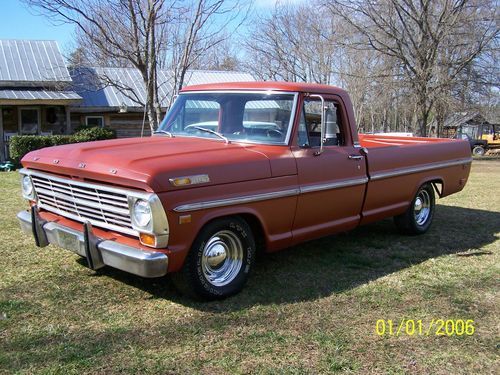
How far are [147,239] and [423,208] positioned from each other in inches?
183

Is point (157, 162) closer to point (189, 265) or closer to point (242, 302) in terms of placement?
point (189, 265)

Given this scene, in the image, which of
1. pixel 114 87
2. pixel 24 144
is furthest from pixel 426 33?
pixel 24 144

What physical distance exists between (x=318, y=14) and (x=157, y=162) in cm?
2756

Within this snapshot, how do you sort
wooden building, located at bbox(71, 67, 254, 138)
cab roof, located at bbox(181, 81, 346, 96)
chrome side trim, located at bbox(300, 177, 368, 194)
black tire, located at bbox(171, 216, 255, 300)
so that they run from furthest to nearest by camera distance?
1. wooden building, located at bbox(71, 67, 254, 138)
2. cab roof, located at bbox(181, 81, 346, 96)
3. chrome side trim, located at bbox(300, 177, 368, 194)
4. black tire, located at bbox(171, 216, 255, 300)

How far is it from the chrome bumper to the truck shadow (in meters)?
0.67

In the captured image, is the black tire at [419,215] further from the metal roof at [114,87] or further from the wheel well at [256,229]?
the metal roof at [114,87]

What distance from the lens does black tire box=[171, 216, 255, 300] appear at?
4145 millimetres

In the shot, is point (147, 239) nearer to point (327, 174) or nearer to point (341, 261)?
point (327, 174)

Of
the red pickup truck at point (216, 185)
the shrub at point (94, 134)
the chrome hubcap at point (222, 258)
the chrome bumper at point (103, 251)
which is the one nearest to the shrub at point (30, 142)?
the shrub at point (94, 134)

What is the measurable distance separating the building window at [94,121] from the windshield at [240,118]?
1805 centimetres

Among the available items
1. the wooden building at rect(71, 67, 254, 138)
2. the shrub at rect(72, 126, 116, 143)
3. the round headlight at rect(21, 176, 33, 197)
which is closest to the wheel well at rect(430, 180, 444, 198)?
the round headlight at rect(21, 176, 33, 197)

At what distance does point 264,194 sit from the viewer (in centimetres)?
448

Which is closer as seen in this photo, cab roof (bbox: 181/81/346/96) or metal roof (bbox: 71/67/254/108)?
cab roof (bbox: 181/81/346/96)

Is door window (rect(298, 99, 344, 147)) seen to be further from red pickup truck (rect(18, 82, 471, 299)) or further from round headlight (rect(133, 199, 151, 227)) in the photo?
round headlight (rect(133, 199, 151, 227))
